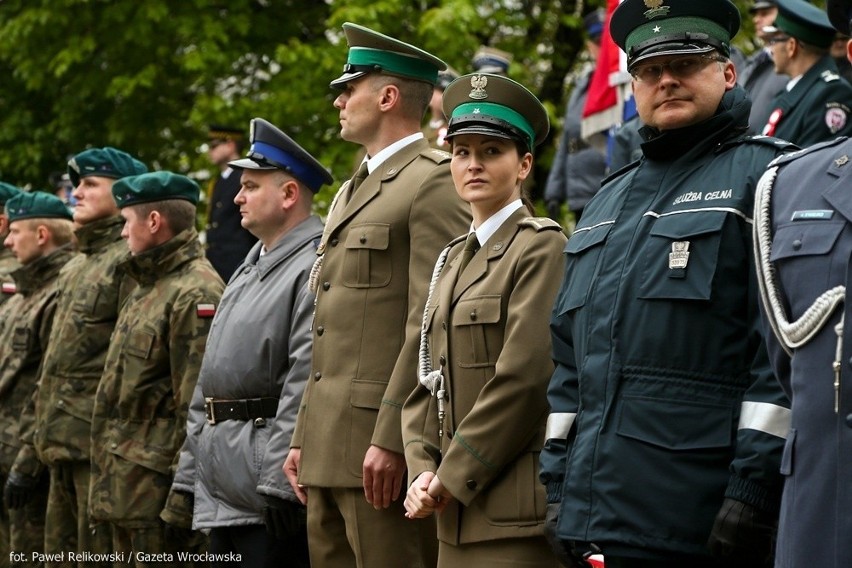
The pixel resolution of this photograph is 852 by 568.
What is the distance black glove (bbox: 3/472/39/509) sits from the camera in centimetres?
922

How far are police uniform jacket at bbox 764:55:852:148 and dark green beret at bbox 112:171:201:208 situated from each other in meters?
3.29

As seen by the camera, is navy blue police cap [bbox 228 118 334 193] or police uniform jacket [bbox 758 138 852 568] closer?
police uniform jacket [bbox 758 138 852 568]

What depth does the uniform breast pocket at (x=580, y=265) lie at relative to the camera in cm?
452

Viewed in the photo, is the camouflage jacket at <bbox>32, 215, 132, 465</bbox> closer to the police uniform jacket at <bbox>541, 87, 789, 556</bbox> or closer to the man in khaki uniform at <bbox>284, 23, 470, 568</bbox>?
the man in khaki uniform at <bbox>284, 23, 470, 568</bbox>

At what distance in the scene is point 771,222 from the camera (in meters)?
3.91

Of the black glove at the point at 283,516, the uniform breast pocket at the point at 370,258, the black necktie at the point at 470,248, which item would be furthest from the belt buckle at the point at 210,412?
the black necktie at the point at 470,248

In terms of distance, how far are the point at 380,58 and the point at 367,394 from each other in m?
1.38

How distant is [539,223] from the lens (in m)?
5.21

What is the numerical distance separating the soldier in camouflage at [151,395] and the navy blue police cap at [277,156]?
880 mm

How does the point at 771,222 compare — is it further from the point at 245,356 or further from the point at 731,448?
the point at 245,356

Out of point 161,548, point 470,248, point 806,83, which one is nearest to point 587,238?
point 470,248

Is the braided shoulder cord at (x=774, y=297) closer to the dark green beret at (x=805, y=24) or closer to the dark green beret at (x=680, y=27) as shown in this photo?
the dark green beret at (x=680, y=27)

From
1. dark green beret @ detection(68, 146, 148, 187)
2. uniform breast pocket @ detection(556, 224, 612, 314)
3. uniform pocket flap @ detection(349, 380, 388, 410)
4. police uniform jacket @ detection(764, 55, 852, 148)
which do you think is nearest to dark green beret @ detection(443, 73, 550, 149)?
uniform breast pocket @ detection(556, 224, 612, 314)

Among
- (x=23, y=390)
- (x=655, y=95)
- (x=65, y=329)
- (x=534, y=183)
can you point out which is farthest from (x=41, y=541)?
(x=534, y=183)
